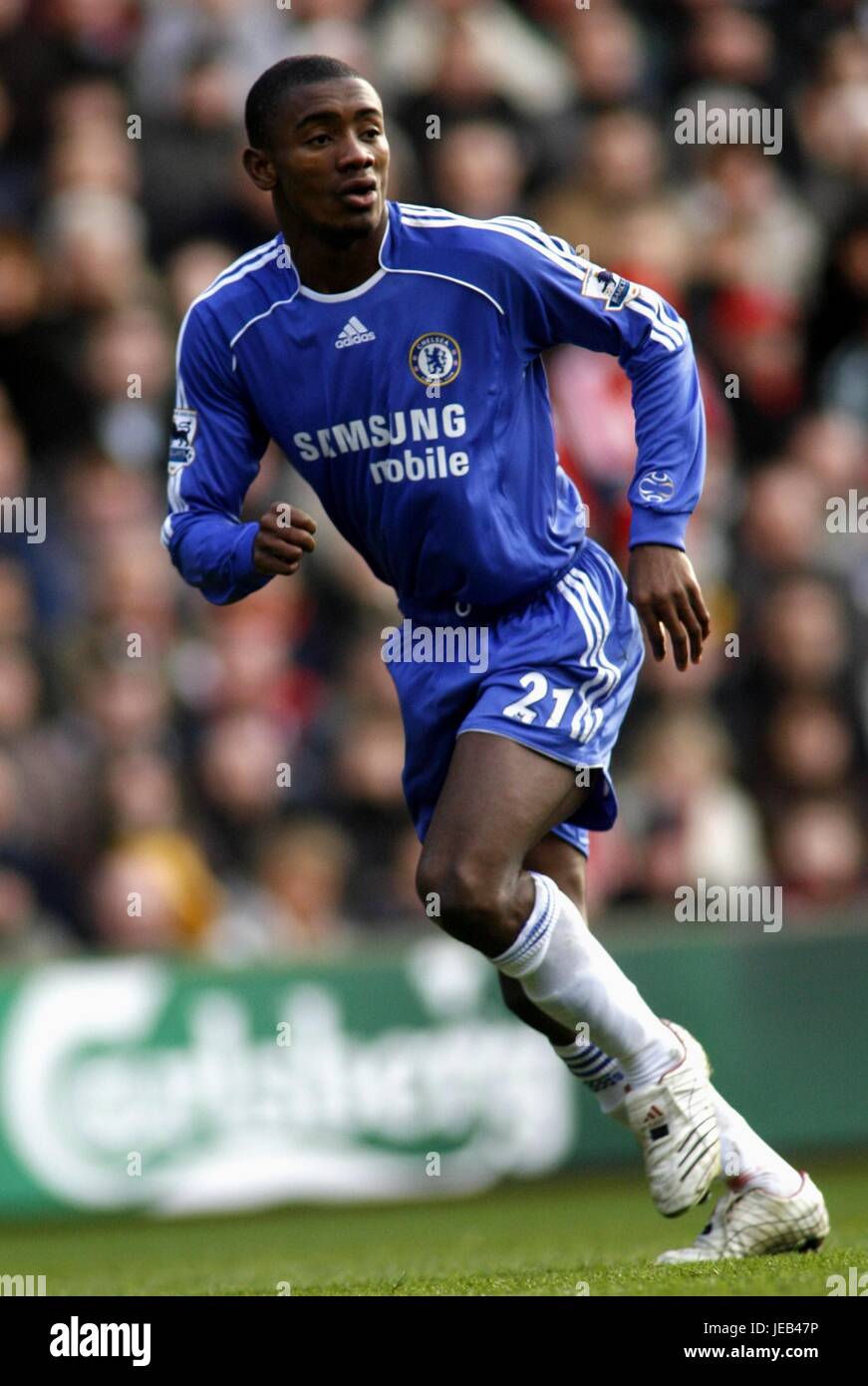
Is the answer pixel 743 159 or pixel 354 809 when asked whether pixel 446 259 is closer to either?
pixel 354 809

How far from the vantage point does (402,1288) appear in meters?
5.14

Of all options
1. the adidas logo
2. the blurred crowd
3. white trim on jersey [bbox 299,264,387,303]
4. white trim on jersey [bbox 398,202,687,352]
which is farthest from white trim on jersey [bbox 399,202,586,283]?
the blurred crowd

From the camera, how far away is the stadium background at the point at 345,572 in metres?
9.55

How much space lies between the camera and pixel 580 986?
5.23 meters

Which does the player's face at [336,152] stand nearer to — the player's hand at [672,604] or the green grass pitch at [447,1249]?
the player's hand at [672,604]

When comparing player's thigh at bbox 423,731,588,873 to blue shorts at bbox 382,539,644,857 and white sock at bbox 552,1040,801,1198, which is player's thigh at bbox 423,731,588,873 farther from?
white sock at bbox 552,1040,801,1198

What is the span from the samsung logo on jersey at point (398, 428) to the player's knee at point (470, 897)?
1.04 metres

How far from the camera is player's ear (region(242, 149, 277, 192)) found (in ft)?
17.7

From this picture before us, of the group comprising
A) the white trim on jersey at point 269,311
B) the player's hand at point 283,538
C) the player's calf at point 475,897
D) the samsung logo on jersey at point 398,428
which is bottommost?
the player's calf at point 475,897

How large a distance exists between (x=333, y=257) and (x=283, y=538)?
2.58 feet

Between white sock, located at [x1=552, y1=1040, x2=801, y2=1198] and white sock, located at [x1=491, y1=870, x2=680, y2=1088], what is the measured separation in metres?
0.12

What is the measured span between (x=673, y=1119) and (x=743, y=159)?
8.00 m

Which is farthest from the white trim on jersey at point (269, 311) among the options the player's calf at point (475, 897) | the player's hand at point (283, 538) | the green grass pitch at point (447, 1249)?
the green grass pitch at point (447, 1249)

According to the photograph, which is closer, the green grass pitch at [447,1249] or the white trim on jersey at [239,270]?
the green grass pitch at [447,1249]
